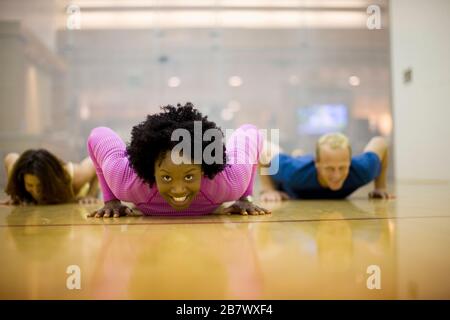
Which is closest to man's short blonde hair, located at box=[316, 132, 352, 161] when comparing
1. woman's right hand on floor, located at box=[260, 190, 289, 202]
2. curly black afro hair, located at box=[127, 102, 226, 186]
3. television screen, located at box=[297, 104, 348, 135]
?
woman's right hand on floor, located at box=[260, 190, 289, 202]

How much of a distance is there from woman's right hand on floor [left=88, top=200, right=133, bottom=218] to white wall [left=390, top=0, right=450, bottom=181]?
219cm

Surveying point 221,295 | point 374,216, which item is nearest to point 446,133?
point 374,216

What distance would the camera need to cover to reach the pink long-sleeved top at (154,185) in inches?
58.1

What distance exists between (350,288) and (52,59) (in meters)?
5.97

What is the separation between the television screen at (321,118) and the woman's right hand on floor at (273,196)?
A: 3.62 metres

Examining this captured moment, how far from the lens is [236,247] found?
97 centimetres

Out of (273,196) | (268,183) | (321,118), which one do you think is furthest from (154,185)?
(321,118)

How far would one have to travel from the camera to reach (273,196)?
2.42 m

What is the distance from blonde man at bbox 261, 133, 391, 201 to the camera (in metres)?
2.22

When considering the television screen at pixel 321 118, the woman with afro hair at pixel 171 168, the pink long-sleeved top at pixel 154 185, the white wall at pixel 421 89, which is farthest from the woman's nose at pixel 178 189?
the television screen at pixel 321 118

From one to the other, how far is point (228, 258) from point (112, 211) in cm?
84

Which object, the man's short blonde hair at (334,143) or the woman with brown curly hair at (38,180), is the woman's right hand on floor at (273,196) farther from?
the woman with brown curly hair at (38,180)

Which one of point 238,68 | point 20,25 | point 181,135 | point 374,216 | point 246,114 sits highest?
point 20,25
